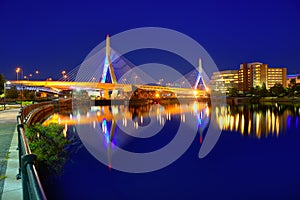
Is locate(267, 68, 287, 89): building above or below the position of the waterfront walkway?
above

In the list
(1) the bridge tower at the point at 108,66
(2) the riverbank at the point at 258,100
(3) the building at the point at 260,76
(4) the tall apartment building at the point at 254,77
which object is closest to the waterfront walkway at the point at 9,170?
(1) the bridge tower at the point at 108,66

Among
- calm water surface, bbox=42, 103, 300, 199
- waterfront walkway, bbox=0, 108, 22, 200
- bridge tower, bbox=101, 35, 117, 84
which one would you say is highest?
bridge tower, bbox=101, 35, 117, 84

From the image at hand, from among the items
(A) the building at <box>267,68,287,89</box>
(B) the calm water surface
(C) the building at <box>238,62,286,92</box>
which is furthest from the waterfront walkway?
(A) the building at <box>267,68,287,89</box>

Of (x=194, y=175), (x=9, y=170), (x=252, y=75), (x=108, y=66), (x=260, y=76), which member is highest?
(x=252, y=75)

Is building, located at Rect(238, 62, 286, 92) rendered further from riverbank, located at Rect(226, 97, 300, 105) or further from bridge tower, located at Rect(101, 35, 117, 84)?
bridge tower, located at Rect(101, 35, 117, 84)

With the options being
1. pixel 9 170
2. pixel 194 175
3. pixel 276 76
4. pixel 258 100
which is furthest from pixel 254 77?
pixel 9 170

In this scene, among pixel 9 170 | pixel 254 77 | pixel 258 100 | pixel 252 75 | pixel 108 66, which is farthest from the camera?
pixel 252 75

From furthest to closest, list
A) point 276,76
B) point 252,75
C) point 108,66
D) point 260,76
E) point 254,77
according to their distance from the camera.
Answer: point 252,75, point 254,77, point 276,76, point 260,76, point 108,66

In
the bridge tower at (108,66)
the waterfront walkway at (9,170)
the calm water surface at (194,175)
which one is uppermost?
the bridge tower at (108,66)

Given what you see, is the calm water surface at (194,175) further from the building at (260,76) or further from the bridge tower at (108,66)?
the building at (260,76)

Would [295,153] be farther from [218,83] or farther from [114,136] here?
[218,83]

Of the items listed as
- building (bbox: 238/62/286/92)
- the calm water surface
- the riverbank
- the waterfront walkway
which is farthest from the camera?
building (bbox: 238/62/286/92)

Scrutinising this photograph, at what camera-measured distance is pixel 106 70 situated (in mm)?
47062

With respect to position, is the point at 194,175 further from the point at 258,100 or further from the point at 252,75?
the point at 252,75
